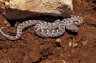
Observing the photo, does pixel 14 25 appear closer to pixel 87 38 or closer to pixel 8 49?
pixel 8 49

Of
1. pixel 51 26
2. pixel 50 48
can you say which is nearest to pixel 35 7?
pixel 51 26

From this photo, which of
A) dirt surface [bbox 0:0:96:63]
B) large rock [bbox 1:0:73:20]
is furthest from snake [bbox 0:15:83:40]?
large rock [bbox 1:0:73:20]

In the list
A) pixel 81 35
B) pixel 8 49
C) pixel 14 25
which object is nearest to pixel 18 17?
pixel 14 25

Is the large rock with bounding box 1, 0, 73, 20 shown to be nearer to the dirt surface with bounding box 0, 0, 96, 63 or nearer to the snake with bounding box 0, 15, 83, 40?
the snake with bounding box 0, 15, 83, 40

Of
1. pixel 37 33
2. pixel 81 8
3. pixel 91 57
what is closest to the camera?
pixel 91 57

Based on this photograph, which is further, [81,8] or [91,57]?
[81,8]

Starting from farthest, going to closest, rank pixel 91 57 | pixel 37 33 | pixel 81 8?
pixel 81 8, pixel 37 33, pixel 91 57

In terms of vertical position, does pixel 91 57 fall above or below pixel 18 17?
below
